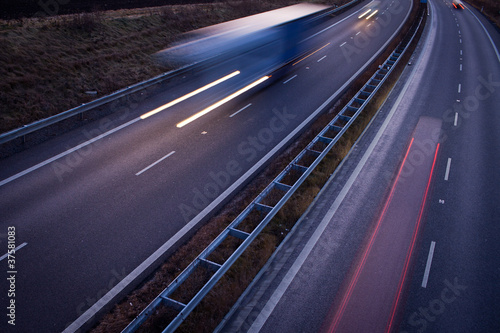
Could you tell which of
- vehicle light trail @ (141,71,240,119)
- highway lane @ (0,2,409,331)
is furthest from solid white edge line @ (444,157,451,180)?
vehicle light trail @ (141,71,240,119)

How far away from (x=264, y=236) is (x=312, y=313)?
284cm

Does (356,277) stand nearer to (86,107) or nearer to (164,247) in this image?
(164,247)

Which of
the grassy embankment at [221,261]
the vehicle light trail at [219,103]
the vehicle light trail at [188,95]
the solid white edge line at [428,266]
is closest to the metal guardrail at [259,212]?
the grassy embankment at [221,261]

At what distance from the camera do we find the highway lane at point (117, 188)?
8.89 meters

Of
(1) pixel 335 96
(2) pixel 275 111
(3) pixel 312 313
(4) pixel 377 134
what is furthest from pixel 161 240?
(1) pixel 335 96

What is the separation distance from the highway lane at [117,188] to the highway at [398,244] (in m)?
3.43

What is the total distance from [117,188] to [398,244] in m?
Result: 8.95

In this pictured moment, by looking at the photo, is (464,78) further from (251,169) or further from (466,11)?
→ (466,11)

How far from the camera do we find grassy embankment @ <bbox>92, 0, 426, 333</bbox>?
8117mm

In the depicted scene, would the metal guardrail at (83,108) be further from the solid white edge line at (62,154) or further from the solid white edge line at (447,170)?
the solid white edge line at (447,170)

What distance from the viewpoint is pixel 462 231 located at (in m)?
11.4

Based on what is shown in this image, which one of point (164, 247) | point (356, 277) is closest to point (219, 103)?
point (164, 247)

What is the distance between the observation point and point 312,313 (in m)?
8.47

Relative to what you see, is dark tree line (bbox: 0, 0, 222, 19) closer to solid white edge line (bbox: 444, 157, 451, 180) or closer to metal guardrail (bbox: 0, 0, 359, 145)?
metal guardrail (bbox: 0, 0, 359, 145)
